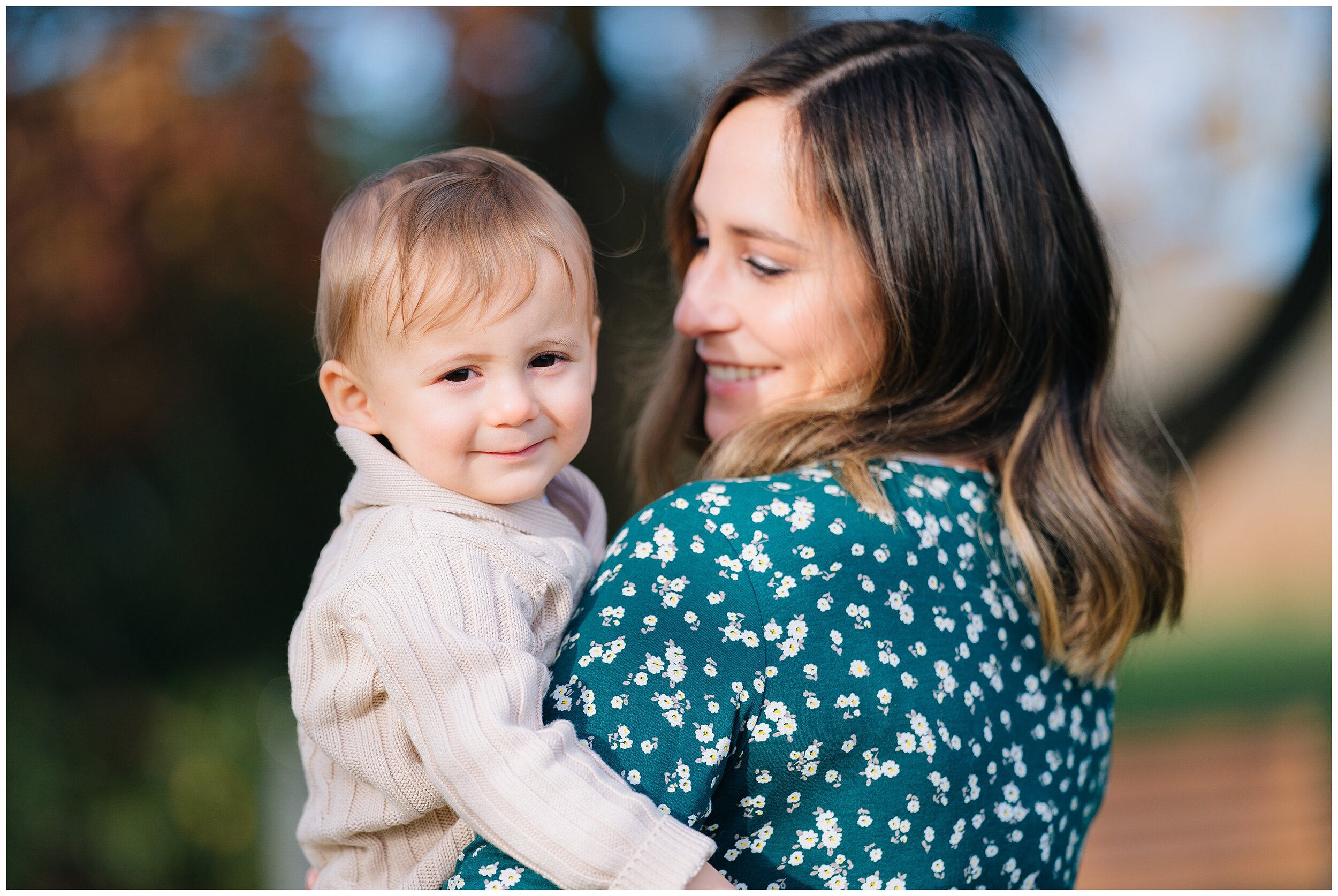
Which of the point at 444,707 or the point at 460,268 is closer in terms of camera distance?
the point at 444,707

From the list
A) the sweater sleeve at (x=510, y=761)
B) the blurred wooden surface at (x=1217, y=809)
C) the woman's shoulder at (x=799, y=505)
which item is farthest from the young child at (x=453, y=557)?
the blurred wooden surface at (x=1217, y=809)

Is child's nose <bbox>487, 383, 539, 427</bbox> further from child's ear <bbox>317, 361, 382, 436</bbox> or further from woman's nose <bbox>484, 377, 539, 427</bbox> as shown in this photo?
child's ear <bbox>317, 361, 382, 436</bbox>

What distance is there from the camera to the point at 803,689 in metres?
1.17

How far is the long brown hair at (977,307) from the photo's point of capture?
1575 mm

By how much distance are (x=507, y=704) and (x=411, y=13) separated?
298 centimetres

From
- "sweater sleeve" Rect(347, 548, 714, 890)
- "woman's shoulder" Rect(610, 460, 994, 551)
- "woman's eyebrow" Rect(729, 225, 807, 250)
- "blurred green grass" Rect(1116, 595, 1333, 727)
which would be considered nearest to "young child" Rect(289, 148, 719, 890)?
"sweater sleeve" Rect(347, 548, 714, 890)

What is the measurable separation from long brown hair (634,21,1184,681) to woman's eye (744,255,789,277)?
115 millimetres

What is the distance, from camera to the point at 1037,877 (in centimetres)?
148

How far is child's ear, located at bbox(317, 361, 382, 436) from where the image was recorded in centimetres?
129

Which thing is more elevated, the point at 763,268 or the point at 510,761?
the point at 763,268

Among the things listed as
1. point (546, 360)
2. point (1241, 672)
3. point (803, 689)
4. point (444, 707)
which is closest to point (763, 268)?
point (546, 360)

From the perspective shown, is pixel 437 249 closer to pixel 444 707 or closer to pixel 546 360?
pixel 546 360

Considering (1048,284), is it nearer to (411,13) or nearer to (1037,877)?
(1037,877)

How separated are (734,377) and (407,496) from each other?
2.37 feet
